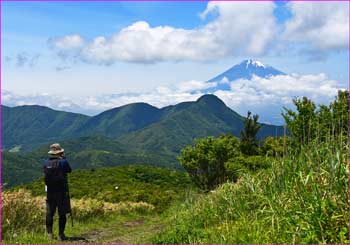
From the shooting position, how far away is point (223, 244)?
646 cm

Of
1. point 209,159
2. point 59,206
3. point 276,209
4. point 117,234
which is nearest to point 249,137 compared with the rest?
point 209,159

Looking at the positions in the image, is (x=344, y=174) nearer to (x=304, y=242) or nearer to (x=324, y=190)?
(x=324, y=190)

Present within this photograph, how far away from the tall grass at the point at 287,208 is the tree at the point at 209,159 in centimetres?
2771

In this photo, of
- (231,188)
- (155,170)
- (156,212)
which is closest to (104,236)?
(231,188)

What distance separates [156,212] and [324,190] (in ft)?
58.3

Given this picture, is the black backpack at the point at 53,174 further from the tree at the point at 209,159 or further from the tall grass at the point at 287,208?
the tree at the point at 209,159

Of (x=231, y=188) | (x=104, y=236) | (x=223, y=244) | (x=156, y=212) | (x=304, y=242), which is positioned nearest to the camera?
(x=304, y=242)

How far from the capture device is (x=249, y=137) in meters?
40.6

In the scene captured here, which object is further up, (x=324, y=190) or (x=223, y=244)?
(x=324, y=190)

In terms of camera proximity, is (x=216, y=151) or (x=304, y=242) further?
(x=216, y=151)

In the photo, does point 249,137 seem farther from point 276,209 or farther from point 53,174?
point 276,209

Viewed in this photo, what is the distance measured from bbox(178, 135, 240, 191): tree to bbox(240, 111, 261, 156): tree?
0.95 meters

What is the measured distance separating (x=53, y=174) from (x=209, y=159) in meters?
28.9

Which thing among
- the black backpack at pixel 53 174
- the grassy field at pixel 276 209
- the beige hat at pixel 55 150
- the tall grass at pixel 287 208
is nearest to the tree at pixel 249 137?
the grassy field at pixel 276 209
